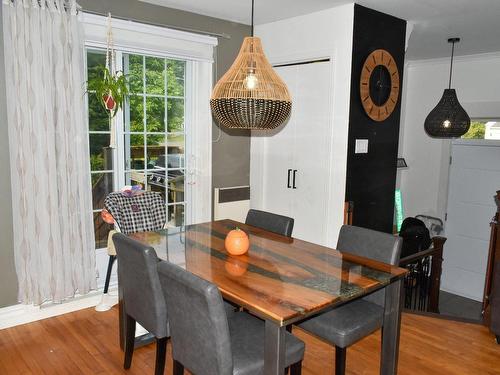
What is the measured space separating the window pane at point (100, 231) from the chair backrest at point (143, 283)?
1378mm

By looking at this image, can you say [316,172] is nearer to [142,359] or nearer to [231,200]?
[231,200]

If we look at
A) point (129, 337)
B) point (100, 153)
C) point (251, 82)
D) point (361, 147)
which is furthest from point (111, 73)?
point (361, 147)

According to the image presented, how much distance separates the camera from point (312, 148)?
4.02 metres

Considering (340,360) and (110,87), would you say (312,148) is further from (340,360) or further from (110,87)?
(340,360)

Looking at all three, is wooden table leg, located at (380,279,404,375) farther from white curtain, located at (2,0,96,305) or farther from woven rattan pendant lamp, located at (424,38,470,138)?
woven rattan pendant lamp, located at (424,38,470,138)

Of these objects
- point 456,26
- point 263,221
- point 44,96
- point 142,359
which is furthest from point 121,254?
point 456,26

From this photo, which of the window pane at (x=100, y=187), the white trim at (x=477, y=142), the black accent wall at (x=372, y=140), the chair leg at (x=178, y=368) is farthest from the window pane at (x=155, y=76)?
the white trim at (x=477, y=142)

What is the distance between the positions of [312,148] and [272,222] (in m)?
1.23

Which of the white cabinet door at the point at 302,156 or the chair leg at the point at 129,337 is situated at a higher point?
the white cabinet door at the point at 302,156

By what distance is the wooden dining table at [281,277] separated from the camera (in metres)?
1.74

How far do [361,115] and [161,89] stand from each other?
73.4 inches

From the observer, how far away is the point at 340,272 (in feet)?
7.07

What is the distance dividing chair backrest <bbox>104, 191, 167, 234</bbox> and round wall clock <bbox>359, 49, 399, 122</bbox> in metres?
2.03

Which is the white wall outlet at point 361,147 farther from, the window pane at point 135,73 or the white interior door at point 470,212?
the white interior door at point 470,212
